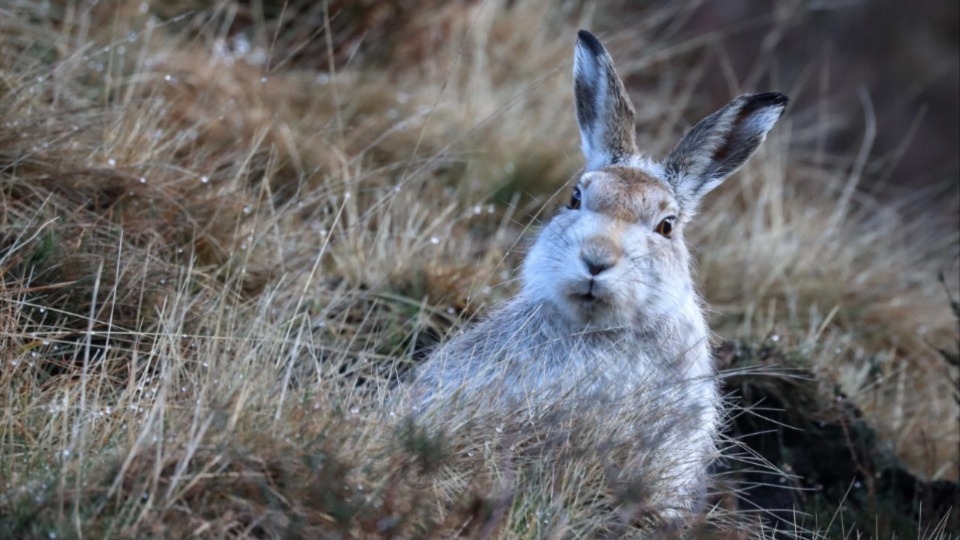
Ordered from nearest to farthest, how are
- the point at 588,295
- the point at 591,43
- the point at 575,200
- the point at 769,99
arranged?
the point at 588,295 < the point at 575,200 < the point at 769,99 < the point at 591,43

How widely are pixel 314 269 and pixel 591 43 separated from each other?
5.16 feet

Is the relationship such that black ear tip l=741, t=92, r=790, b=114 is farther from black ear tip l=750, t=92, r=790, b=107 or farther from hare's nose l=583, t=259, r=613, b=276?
hare's nose l=583, t=259, r=613, b=276

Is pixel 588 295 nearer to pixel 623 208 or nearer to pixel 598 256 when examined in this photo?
pixel 598 256

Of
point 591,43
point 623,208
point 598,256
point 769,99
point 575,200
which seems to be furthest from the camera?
point 591,43

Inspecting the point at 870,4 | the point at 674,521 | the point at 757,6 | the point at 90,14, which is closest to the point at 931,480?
the point at 674,521

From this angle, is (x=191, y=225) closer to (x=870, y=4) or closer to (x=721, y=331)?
(x=721, y=331)

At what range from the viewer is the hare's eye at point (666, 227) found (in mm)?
4723

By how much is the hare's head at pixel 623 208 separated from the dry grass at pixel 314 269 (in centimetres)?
58

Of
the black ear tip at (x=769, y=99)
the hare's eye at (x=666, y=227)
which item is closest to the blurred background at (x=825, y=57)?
the black ear tip at (x=769, y=99)

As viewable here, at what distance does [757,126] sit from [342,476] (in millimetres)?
2599

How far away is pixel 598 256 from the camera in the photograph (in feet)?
13.7

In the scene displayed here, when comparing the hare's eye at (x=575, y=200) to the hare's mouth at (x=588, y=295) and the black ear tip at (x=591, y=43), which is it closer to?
the hare's mouth at (x=588, y=295)

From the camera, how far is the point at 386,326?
545 centimetres

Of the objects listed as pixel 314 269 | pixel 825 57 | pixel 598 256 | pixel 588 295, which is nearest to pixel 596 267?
pixel 598 256
